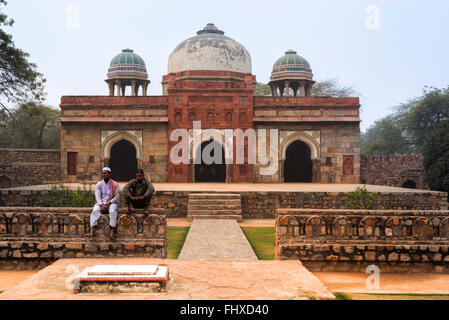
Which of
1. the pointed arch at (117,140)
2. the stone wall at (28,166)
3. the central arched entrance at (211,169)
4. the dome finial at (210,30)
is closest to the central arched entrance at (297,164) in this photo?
the central arched entrance at (211,169)

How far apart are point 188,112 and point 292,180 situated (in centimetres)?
618

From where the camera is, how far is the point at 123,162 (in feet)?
69.2

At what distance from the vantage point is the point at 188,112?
1900 centimetres

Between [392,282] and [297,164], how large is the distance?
15.8 meters

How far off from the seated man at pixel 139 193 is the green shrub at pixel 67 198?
4758mm

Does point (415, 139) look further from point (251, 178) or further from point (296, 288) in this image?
point (296, 288)

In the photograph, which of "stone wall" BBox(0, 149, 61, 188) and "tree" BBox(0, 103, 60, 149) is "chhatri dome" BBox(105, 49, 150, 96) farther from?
"tree" BBox(0, 103, 60, 149)

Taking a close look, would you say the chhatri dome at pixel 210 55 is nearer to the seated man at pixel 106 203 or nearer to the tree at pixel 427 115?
the tree at pixel 427 115

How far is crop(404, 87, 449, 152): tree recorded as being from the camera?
28.3m

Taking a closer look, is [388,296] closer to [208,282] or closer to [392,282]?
[392,282]

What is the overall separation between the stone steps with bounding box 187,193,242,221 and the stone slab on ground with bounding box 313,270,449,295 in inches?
250

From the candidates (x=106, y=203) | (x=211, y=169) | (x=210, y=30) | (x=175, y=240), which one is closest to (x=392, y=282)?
(x=106, y=203)

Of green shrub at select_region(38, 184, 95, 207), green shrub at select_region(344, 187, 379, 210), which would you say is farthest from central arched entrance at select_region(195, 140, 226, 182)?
green shrub at select_region(344, 187, 379, 210)

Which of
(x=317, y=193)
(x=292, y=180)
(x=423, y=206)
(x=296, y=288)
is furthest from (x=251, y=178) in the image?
(x=296, y=288)
